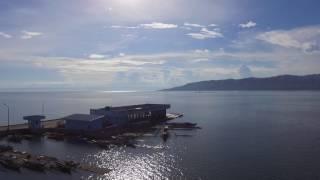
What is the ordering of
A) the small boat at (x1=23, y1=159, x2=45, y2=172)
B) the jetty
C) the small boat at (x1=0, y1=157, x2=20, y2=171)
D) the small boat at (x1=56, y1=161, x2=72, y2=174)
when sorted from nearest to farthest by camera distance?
the small boat at (x1=56, y1=161, x2=72, y2=174), the small boat at (x1=23, y1=159, x2=45, y2=172), the small boat at (x1=0, y1=157, x2=20, y2=171), the jetty

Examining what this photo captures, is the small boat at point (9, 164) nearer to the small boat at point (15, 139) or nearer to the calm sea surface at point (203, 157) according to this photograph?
the calm sea surface at point (203, 157)

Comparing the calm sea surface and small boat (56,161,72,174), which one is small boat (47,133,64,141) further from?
small boat (56,161,72,174)

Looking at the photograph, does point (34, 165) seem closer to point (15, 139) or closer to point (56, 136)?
point (15, 139)

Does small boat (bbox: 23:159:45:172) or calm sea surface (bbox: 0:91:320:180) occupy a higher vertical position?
small boat (bbox: 23:159:45:172)

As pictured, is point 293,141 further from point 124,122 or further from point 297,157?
point 124,122

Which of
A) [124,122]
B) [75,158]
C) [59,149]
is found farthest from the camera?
[124,122]

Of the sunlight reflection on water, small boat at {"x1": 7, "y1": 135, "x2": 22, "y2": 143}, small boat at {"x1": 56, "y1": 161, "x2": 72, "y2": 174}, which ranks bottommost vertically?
the sunlight reflection on water

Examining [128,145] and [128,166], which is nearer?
[128,166]

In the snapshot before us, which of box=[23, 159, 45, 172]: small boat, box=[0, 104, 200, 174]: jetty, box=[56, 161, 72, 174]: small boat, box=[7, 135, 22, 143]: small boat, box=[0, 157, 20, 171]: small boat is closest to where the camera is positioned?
box=[56, 161, 72, 174]: small boat

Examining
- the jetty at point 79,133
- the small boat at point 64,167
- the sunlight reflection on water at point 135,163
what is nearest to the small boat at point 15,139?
the jetty at point 79,133

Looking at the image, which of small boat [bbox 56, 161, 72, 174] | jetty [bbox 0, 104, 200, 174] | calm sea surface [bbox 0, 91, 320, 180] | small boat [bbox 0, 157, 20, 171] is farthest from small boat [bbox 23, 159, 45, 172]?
small boat [bbox 56, 161, 72, 174]

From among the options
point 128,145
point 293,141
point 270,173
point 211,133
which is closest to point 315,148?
point 293,141
